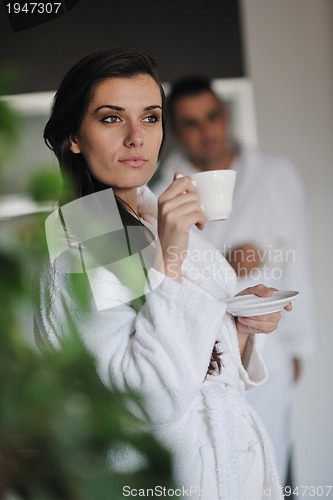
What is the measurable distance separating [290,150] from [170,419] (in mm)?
1151

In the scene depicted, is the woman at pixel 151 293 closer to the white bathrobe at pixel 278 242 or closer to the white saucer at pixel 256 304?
the white saucer at pixel 256 304

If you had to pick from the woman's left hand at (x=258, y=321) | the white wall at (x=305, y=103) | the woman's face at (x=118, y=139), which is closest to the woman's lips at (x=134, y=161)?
the woman's face at (x=118, y=139)

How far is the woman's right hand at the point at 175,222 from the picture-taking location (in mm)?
874

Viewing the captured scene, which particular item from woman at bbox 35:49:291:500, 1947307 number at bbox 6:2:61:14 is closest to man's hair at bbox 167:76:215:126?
1947307 number at bbox 6:2:61:14

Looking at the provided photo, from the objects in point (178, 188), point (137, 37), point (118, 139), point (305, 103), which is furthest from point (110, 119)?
point (305, 103)

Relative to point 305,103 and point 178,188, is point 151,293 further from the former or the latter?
point 305,103

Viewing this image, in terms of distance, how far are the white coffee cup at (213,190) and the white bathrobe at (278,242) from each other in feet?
2.39

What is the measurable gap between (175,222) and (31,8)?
59cm

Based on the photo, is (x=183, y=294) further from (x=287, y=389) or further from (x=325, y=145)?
(x=325, y=145)

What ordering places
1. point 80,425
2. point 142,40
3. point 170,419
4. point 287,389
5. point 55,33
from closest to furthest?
point 80,425 < point 170,419 < point 55,33 < point 142,40 < point 287,389

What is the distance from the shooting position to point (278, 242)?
181 cm

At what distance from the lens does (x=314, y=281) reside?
1.87 metres

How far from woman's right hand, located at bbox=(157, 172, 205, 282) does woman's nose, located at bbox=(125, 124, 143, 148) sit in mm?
135

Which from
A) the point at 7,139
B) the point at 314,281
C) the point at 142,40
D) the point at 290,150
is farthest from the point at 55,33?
the point at 7,139
